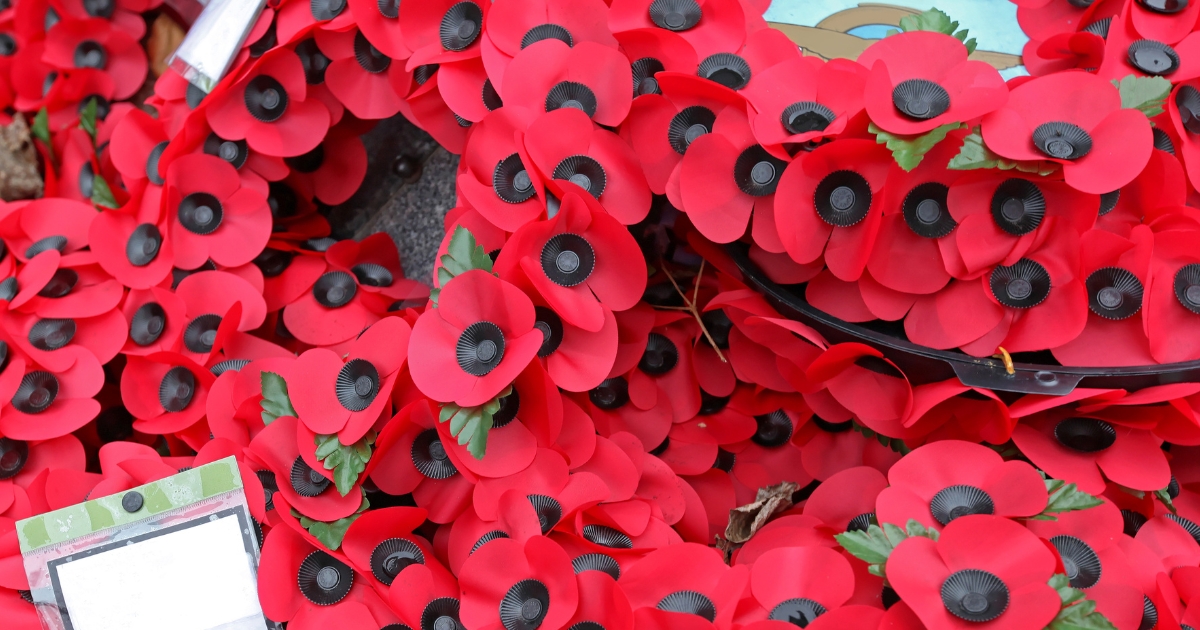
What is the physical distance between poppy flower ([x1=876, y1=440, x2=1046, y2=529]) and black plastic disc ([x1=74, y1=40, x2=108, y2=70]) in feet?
5.05

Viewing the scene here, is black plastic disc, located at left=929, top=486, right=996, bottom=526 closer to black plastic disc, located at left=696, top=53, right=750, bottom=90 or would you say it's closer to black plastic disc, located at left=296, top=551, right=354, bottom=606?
black plastic disc, located at left=696, top=53, right=750, bottom=90

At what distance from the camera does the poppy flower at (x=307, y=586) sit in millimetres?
848

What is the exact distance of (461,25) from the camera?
3.34 feet

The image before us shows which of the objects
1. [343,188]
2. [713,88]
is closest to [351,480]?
[713,88]

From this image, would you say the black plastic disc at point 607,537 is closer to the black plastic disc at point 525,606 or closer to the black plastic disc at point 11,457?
the black plastic disc at point 525,606

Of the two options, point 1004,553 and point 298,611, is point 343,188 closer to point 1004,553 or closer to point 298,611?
point 298,611

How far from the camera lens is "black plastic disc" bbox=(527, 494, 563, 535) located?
2.78 feet

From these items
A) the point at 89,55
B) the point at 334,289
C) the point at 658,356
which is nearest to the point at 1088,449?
the point at 658,356

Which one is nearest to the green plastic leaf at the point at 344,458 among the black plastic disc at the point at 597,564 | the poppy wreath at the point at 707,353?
the poppy wreath at the point at 707,353

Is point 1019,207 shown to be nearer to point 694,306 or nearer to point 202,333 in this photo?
point 694,306

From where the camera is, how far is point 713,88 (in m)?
0.86

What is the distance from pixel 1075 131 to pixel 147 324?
1089mm

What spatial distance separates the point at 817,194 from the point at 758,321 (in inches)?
6.3

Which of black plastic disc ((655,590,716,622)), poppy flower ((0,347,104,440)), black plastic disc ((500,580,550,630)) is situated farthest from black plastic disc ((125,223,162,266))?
black plastic disc ((655,590,716,622))
